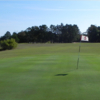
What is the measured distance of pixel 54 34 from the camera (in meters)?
123

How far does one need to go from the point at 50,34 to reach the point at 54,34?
9.88 ft

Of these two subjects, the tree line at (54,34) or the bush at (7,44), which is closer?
the bush at (7,44)

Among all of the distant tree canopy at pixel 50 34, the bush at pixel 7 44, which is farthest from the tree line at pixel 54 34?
the bush at pixel 7 44

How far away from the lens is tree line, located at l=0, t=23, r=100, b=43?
113325mm

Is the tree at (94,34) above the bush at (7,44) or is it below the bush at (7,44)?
above

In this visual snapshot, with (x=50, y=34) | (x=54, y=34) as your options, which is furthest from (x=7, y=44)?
(x=54, y=34)

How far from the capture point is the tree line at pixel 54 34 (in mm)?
113325

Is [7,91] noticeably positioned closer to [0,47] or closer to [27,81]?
[27,81]

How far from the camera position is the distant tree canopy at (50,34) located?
114 metres

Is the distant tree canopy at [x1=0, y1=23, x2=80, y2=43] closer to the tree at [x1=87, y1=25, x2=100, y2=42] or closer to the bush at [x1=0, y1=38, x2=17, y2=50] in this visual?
the tree at [x1=87, y1=25, x2=100, y2=42]

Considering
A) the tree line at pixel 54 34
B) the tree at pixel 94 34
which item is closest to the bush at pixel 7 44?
the tree line at pixel 54 34

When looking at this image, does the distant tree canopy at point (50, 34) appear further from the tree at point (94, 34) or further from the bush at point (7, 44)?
the bush at point (7, 44)

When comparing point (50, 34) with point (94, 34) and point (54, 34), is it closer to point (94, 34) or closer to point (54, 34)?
point (54, 34)

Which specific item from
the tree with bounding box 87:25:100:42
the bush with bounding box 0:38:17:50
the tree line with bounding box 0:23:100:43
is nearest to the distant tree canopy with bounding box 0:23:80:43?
the tree line with bounding box 0:23:100:43
